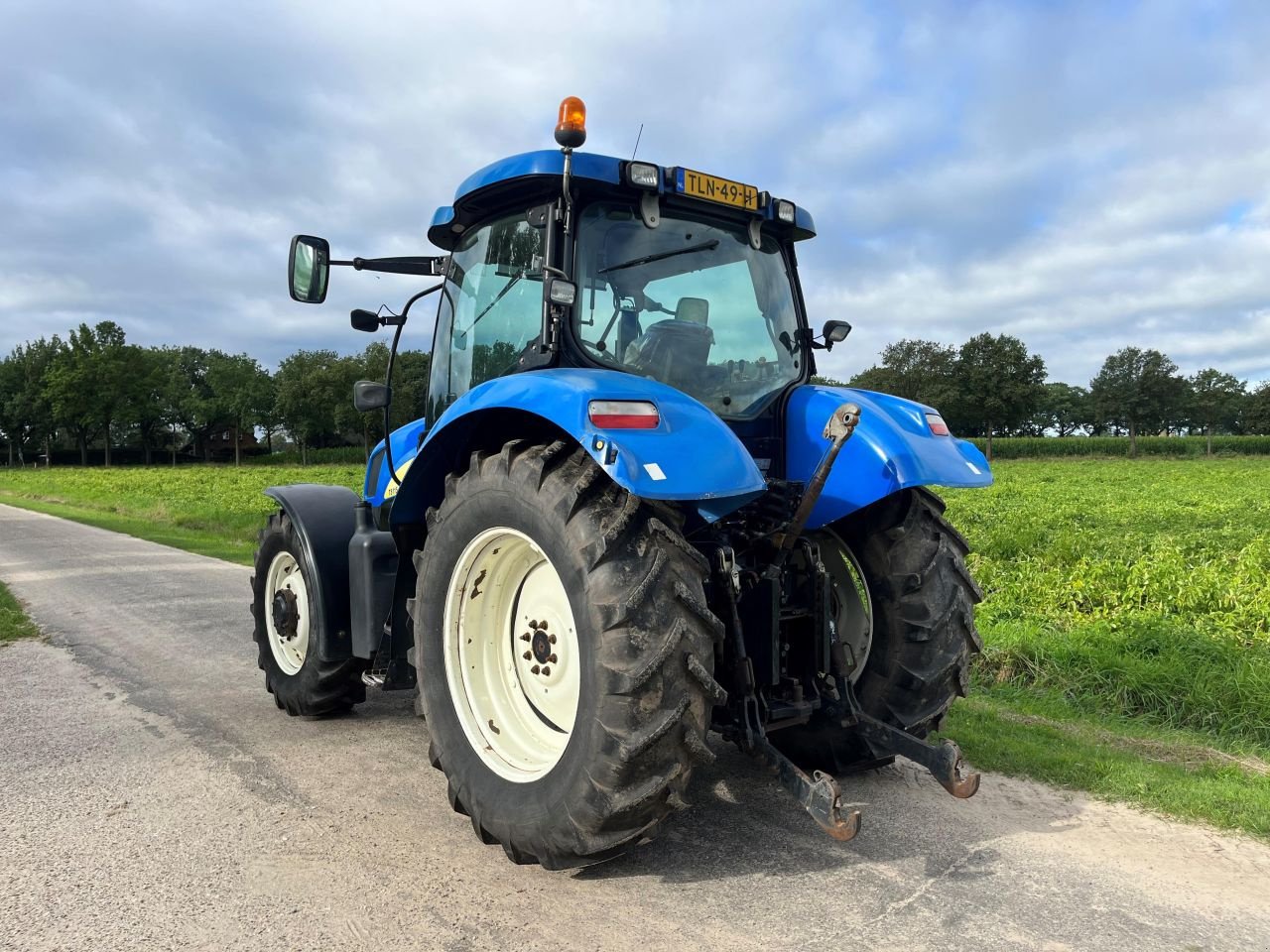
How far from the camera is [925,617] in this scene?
338 centimetres

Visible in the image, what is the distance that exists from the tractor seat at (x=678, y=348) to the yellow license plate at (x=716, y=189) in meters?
0.41

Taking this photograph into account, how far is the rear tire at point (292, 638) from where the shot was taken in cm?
429

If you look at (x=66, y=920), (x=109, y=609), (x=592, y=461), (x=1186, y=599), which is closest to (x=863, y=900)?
(x=592, y=461)

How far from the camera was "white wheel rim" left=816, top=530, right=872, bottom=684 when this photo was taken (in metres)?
3.55

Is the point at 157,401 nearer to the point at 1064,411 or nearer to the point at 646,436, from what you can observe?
the point at 646,436

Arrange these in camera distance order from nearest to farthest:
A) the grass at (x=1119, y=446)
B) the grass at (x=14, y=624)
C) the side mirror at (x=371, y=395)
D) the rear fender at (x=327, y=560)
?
the side mirror at (x=371, y=395) < the rear fender at (x=327, y=560) < the grass at (x=14, y=624) < the grass at (x=1119, y=446)

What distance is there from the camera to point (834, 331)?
401cm

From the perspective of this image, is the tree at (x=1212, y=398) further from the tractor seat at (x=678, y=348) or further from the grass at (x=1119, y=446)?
the tractor seat at (x=678, y=348)

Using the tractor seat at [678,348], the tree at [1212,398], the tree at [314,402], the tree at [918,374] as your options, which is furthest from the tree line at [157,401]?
the tree at [1212,398]

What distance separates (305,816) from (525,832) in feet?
3.50

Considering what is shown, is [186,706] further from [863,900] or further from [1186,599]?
Result: [1186,599]

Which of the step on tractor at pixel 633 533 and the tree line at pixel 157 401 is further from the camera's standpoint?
the tree line at pixel 157 401

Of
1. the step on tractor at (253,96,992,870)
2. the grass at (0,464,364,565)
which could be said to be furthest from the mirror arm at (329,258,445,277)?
the grass at (0,464,364,565)

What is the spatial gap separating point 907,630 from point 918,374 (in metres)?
62.4
